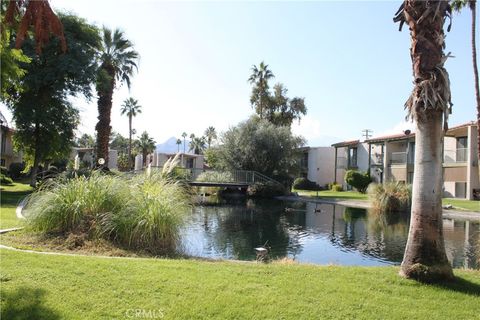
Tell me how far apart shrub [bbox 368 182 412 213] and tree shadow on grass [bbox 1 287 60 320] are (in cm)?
2202

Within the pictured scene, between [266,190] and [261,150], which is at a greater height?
[261,150]

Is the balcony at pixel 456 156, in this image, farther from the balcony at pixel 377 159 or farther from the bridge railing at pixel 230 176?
the bridge railing at pixel 230 176

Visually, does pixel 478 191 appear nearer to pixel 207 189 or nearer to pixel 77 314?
pixel 207 189

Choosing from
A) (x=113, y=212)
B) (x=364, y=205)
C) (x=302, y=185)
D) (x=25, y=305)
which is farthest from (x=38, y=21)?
(x=302, y=185)

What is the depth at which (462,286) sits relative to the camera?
5.87 metres

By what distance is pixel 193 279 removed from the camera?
5613 mm

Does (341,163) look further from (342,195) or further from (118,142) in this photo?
(118,142)

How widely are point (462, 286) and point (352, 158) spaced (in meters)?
43.9

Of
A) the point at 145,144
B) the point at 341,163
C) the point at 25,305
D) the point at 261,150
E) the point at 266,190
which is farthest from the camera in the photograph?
the point at 145,144

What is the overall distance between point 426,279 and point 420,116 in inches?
96.1

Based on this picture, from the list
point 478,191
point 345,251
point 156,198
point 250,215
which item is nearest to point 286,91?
point 478,191

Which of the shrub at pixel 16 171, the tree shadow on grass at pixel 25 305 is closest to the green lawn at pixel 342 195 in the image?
the shrub at pixel 16 171

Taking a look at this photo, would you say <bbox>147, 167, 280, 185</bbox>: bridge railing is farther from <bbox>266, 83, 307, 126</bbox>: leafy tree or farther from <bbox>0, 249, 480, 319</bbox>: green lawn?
<bbox>0, 249, 480, 319</bbox>: green lawn

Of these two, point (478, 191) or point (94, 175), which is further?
point (478, 191)
